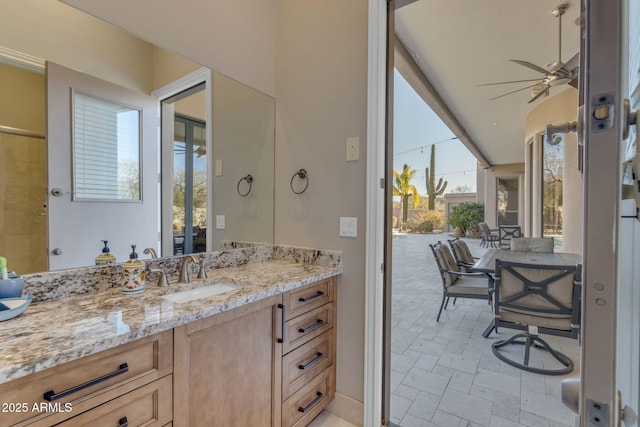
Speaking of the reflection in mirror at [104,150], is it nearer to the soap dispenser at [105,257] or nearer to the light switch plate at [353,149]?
the soap dispenser at [105,257]

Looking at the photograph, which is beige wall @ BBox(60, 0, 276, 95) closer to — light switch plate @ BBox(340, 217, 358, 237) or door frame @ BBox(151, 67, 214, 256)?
door frame @ BBox(151, 67, 214, 256)

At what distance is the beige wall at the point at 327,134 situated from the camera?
5.63 ft

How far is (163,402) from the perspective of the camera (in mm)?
944

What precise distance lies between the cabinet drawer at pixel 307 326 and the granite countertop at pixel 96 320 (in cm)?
20

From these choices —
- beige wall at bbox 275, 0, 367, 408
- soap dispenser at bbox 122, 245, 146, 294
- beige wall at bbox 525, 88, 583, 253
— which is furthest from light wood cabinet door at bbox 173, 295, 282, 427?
beige wall at bbox 525, 88, 583, 253

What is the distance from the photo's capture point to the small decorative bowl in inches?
38.7

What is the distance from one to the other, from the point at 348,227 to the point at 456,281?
202 cm

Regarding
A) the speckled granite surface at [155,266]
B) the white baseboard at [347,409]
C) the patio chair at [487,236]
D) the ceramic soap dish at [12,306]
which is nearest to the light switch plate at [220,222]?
the speckled granite surface at [155,266]

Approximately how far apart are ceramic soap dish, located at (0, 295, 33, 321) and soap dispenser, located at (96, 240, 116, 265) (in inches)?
12.9

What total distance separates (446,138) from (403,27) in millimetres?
6245

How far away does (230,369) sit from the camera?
1.18 metres

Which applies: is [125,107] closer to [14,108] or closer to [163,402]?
[14,108]

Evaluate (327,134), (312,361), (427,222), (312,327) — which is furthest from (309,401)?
(427,222)

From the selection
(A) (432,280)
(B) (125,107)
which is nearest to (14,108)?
(B) (125,107)
